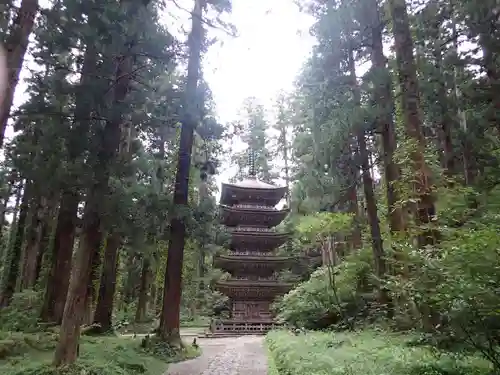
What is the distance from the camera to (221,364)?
10.3 m

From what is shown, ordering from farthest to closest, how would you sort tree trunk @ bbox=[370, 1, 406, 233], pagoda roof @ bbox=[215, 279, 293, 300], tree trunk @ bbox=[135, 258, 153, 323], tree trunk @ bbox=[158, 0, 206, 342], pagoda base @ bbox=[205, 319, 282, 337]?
tree trunk @ bbox=[135, 258, 153, 323], pagoda roof @ bbox=[215, 279, 293, 300], pagoda base @ bbox=[205, 319, 282, 337], tree trunk @ bbox=[370, 1, 406, 233], tree trunk @ bbox=[158, 0, 206, 342]

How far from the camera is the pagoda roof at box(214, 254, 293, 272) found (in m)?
22.9

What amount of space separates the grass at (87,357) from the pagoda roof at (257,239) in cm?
1298

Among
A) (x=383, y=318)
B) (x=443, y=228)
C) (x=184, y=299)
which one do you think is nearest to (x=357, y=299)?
(x=383, y=318)

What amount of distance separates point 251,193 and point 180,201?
13503mm

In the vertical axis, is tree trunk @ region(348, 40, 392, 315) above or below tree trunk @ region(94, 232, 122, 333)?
above

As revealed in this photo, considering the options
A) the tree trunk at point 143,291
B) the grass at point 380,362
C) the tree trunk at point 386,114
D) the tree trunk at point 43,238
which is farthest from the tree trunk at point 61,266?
the tree trunk at point 143,291

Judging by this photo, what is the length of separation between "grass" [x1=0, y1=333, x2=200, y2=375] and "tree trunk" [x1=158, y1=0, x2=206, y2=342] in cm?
87

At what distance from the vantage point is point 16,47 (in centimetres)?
619

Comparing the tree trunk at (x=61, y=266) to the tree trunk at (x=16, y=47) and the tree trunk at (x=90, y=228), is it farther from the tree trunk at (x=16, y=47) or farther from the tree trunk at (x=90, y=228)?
the tree trunk at (x=16, y=47)

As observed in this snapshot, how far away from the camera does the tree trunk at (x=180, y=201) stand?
35.6 feet

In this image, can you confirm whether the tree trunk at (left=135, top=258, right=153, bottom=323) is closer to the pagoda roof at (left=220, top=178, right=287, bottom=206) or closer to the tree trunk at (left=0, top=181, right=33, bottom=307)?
the pagoda roof at (left=220, top=178, right=287, bottom=206)

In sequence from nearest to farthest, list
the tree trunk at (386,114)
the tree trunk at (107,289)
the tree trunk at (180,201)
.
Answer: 1. the tree trunk at (180,201)
2. the tree trunk at (386,114)
3. the tree trunk at (107,289)

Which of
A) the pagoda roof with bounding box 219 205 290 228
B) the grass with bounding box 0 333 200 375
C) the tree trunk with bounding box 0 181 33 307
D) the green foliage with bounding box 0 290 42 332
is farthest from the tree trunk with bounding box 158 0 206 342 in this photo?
the pagoda roof with bounding box 219 205 290 228
